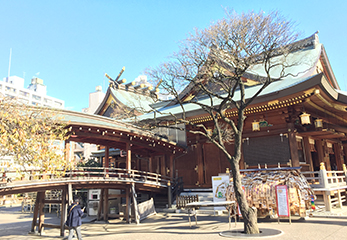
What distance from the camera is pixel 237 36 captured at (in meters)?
11.0

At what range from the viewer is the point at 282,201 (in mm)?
10836

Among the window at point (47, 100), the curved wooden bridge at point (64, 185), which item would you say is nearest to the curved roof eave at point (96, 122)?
the curved wooden bridge at point (64, 185)

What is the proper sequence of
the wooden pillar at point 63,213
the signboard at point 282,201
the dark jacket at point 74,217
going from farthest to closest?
the wooden pillar at point 63,213
the signboard at point 282,201
the dark jacket at point 74,217

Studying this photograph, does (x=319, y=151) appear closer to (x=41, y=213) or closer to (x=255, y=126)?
(x=255, y=126)

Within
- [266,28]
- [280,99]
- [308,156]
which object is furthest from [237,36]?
[308,156]

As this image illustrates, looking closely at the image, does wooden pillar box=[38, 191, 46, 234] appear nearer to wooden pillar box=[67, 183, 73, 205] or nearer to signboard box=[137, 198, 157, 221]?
wooden pillar box=[67, 183, 73, 205]

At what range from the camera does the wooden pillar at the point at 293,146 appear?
52.2 ft

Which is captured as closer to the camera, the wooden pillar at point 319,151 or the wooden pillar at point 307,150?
the wooden pillar at point 307,150

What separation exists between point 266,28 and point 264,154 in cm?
887

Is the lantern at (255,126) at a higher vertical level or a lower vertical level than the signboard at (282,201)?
higher

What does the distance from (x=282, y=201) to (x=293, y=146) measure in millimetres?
6175

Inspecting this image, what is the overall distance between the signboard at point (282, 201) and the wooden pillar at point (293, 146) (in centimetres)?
554

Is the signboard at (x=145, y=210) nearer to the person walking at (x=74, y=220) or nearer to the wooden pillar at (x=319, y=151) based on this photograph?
the person walking at (x=74, y=220)

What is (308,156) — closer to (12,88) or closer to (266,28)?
(266,28)
